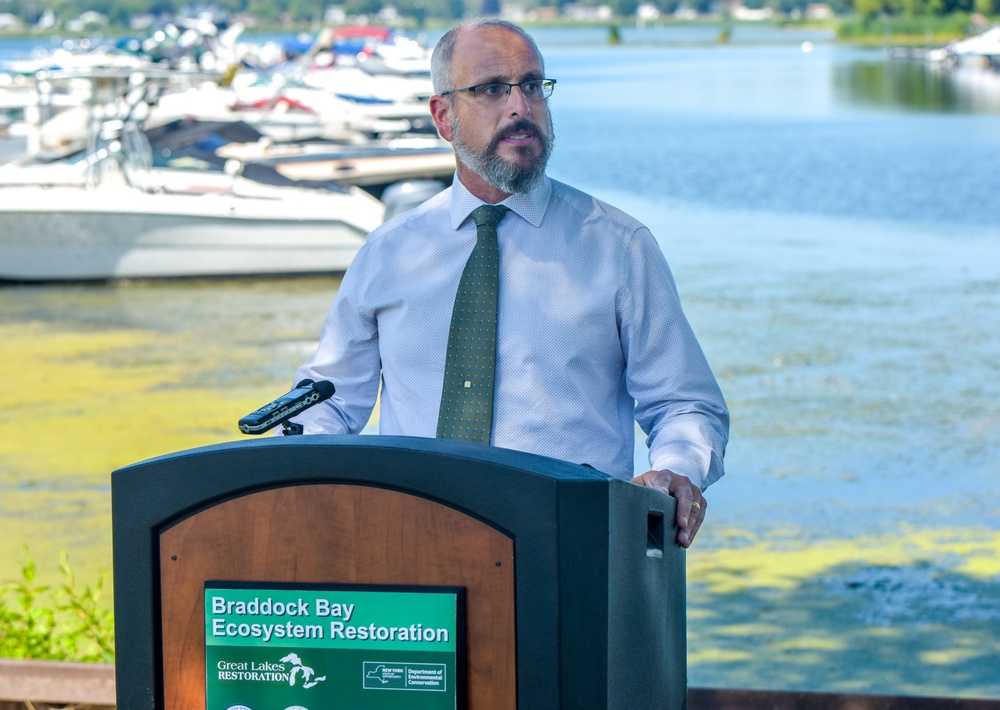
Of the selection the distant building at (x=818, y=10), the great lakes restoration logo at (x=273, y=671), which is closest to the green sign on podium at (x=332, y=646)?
the great lakes restoration logo at (x=273, y=671)

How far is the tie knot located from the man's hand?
0.55 m

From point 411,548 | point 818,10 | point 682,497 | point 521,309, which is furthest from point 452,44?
point 818,10

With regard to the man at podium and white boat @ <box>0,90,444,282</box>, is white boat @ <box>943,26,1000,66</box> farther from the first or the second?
the man at podium

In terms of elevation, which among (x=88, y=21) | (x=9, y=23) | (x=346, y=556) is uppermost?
(x=9, y=23)

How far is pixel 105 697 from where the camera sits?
125 inches

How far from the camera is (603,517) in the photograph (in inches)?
67.4

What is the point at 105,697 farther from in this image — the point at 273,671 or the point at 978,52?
the point at 978,52

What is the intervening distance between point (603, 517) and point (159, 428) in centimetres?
707

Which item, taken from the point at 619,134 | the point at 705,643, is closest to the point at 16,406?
the point at 705,643

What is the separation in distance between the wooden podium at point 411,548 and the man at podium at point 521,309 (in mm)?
487

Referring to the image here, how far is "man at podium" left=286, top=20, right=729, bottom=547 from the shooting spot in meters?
2.33

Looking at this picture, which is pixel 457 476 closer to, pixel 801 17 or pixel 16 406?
pixel 16 406

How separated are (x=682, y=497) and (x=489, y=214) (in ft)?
2.03

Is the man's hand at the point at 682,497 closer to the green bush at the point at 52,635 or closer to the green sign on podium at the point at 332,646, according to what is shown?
the green sign on podium at the point at 332,646
